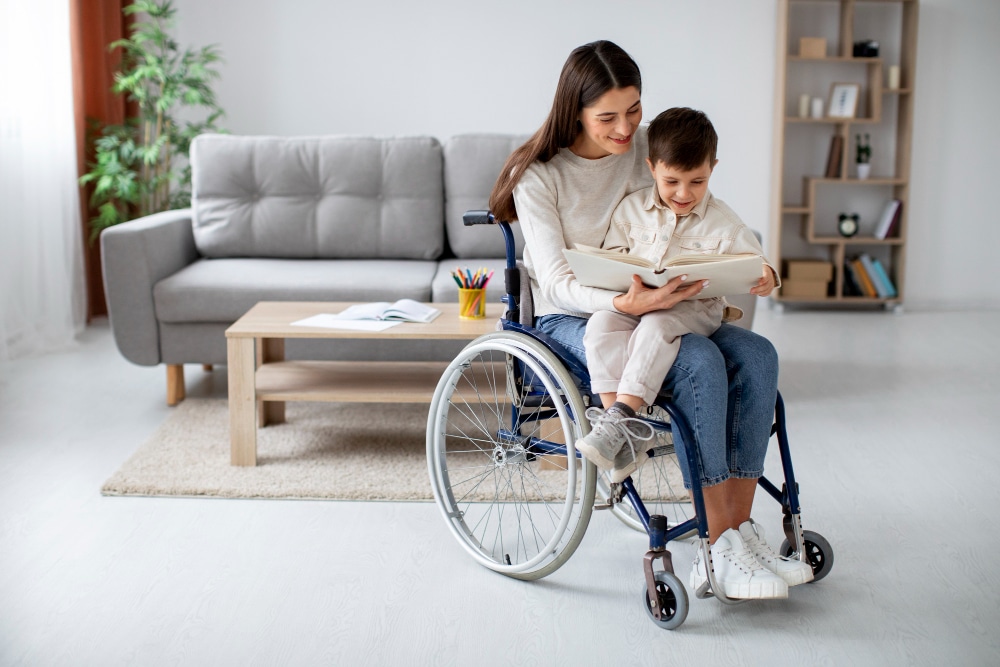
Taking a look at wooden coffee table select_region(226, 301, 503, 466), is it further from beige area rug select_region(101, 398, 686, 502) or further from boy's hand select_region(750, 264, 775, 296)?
boy's hand select_region(750, 264, 775, 296)

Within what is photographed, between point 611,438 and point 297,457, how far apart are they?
1198mm

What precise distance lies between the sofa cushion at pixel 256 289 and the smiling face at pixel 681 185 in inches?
53.6

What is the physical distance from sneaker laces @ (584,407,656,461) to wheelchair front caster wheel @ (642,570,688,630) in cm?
22

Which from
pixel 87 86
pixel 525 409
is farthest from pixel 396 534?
pixel 87 86

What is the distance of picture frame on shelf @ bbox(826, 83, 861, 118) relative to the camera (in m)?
4.49

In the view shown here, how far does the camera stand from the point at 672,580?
1.61 metres

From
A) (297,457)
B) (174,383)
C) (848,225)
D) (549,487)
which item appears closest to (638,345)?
(549,487)

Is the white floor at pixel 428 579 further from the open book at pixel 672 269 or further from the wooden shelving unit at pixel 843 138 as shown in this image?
the wooden shelving unit at pixel 843 138

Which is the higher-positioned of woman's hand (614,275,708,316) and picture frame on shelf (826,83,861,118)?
picture frame on shelf (826,83,861,118)

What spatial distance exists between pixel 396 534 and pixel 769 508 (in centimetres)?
84

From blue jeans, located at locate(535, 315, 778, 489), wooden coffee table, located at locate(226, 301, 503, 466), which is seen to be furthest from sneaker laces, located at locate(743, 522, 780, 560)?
wooden coffee table, located at locate(226, 301, 503, 466)

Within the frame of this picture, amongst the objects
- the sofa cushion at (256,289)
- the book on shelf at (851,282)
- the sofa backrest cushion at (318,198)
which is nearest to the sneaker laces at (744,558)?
the sofa cushion at (256,289)

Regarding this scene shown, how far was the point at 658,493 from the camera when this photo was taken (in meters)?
2.10

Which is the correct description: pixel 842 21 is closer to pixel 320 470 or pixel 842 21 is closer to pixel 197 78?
pixel 197 78
